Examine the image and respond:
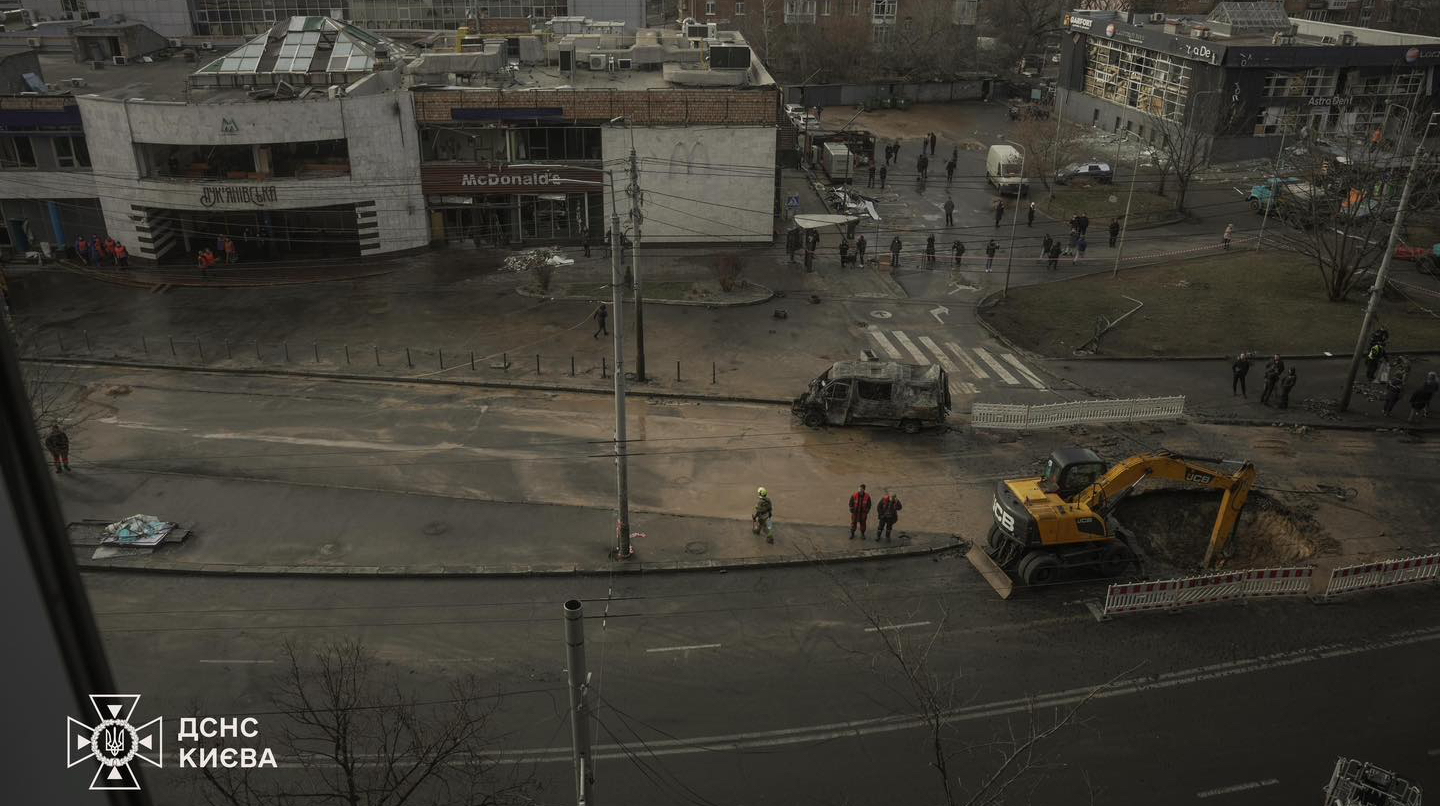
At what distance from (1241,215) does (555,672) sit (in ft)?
155

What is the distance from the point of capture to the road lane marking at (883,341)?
35.1 m

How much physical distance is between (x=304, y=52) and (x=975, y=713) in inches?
1631

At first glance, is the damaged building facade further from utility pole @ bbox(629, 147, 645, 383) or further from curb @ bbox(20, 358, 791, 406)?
utility pole @ bbox(629, 147, 645, 383)

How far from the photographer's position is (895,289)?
4125 centimetres

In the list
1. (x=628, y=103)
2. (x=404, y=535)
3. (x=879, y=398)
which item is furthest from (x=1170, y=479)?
(x=628, y=103)

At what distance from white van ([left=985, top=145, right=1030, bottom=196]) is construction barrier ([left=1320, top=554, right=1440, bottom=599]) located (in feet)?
117

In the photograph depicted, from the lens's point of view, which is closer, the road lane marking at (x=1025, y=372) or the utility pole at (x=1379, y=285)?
the utility pole at (x=1379, y=285)

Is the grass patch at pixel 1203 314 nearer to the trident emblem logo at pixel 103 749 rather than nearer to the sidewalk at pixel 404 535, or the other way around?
the sidewalk at pixel 404 535

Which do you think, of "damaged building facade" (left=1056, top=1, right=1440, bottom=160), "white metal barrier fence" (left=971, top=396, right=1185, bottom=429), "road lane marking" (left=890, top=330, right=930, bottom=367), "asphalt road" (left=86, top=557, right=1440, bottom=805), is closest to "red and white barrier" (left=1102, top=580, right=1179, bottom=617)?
"asphalt road" (left=86, top=557, right=1440, bottom=805)

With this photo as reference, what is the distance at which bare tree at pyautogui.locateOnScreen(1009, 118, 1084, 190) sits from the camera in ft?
187

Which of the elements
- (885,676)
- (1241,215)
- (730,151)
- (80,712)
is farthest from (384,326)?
(1241,215)

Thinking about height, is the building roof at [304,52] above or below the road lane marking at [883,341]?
above

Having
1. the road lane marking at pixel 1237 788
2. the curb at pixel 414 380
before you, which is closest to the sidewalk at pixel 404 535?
the curb at pixel 414 380

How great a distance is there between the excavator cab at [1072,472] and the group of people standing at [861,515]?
346 centimetres
